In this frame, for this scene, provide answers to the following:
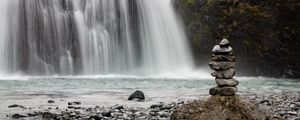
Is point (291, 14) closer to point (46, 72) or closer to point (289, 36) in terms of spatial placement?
point (289, 36)

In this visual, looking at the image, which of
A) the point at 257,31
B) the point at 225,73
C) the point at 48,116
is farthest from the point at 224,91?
the point at 257,31

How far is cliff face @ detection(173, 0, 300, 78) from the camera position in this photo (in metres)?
50.4

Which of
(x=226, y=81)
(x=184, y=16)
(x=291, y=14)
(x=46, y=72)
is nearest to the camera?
(x=226, y=81)

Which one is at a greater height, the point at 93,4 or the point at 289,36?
the point at 93,4

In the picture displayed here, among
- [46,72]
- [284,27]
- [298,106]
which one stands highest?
Answer: [284,27]

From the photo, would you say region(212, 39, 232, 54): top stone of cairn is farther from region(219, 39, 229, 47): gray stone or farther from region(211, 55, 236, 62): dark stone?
region(211, 55, 236, 62): dark stone

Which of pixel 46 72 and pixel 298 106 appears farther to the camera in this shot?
pixel 46 72

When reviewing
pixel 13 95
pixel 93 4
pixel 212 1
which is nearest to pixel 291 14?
pixel 212 1

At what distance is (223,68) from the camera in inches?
441

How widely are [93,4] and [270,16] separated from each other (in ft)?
55.9

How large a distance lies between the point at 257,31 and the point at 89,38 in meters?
16.3

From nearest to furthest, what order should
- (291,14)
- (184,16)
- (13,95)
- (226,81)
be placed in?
(226,81) < (13,95) < (291,14) < (184,16)

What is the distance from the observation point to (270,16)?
50906mm

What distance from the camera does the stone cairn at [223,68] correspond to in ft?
36.1
